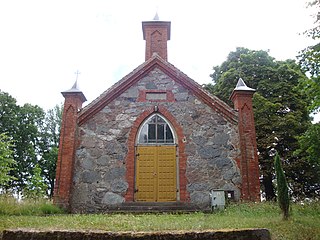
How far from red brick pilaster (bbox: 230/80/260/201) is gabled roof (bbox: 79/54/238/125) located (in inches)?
16.5

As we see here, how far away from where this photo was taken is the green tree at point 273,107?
21.7m

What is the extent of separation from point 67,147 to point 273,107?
13872 mm

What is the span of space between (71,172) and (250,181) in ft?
23.2

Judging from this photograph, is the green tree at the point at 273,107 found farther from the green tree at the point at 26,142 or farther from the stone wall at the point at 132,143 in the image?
the green tree at the point at 26,142

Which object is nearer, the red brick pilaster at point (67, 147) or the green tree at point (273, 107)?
the red brick pilaster at point (67, 147)

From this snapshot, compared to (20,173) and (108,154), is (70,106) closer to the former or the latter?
(108,154)

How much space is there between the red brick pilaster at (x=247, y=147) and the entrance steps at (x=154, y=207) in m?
1.87

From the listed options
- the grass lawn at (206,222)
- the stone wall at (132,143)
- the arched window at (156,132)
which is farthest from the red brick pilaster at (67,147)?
the arched window at (156,132)

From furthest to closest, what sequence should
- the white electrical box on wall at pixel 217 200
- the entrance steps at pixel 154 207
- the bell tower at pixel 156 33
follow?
the bell tower at pixel 156 33
the white electrical box on wall at pixel 217 200
the entrance steps at pixel 154 207

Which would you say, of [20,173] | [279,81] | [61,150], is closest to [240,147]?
[61,150]

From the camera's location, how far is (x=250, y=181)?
13.5 metres

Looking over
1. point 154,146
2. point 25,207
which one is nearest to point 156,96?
point 154,146

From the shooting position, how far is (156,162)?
46.9 feet

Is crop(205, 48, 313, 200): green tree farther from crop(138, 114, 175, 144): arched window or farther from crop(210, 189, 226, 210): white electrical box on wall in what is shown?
crop(138, 114, 175, 144): arched window
